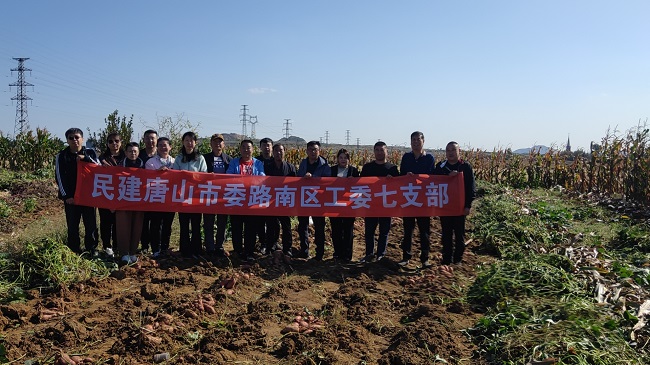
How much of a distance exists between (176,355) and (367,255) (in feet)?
11.7

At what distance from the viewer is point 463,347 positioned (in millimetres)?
3945

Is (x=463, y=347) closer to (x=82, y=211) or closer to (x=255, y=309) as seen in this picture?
(x=255, y=309)

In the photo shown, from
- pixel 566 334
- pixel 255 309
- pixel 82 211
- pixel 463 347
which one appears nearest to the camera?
pixel 566 334

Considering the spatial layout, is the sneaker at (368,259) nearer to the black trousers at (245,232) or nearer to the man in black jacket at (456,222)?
the man in black jacket at (456,222)

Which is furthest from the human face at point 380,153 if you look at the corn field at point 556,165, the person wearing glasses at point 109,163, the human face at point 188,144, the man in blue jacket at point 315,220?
the corn field at point 556,165

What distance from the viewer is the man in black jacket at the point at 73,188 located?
20.1 feet

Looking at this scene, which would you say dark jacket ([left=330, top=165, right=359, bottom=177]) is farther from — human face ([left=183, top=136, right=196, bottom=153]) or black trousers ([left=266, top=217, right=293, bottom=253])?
human face ([left=183, top=136, right=196, bottom=153])

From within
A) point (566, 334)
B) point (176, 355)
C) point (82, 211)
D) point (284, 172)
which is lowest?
point (176, 355)

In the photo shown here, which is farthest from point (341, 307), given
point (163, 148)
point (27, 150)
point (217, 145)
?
point (27, 150)

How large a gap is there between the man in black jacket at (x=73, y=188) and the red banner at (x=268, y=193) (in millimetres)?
113

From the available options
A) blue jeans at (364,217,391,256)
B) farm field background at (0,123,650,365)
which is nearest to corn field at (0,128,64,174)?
farm field background at (0,123,650,365)

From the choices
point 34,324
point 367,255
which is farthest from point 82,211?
point 367,255

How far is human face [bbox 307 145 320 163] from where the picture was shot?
660 cm

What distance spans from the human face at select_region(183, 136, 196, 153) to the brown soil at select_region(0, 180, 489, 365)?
60.8 inches
